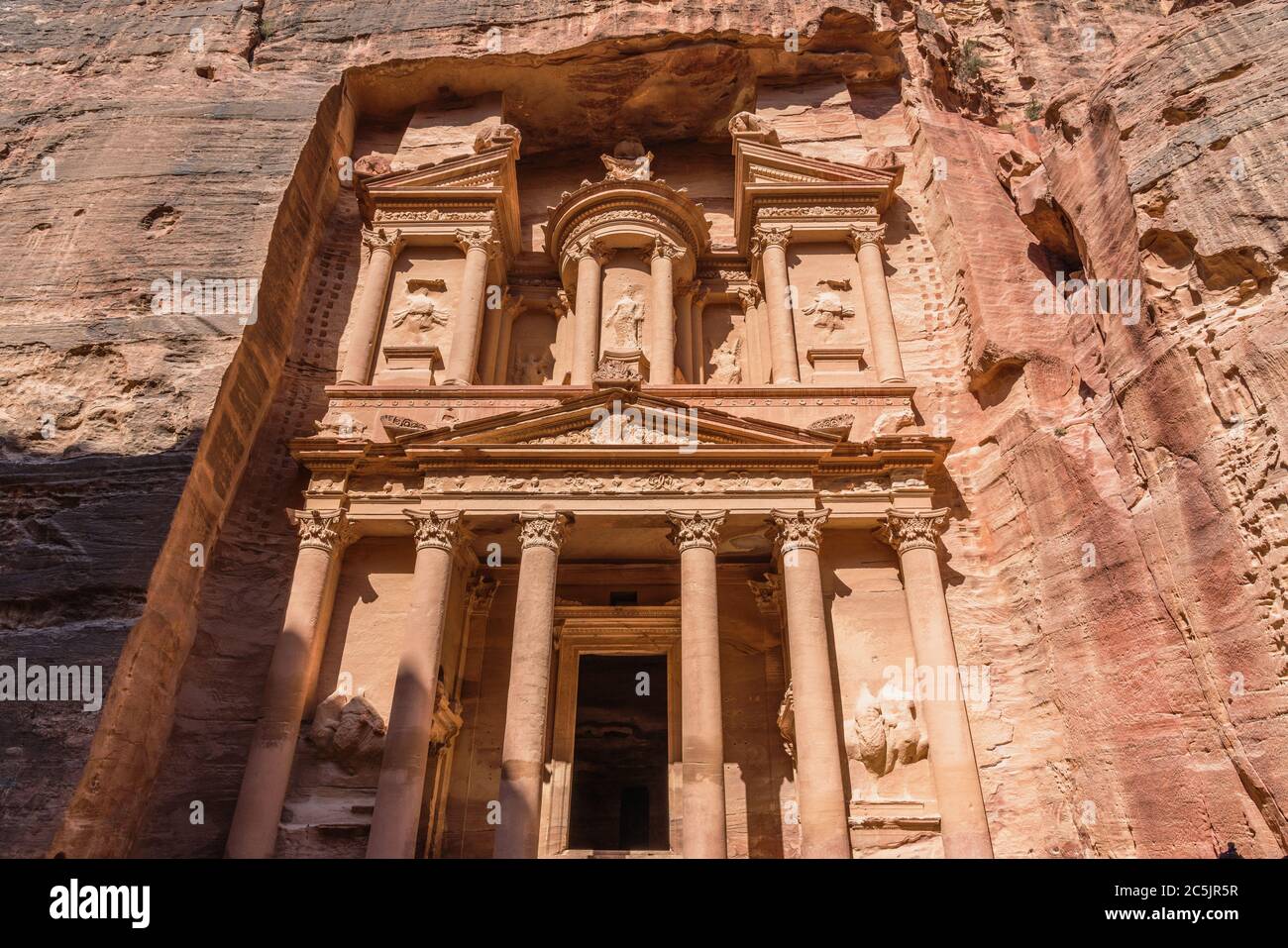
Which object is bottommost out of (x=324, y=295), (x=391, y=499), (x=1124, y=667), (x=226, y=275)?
(x=1124, y=667)

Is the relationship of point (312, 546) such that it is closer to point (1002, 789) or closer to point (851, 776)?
point (851, 776)

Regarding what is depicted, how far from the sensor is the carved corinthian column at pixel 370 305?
53.3ft

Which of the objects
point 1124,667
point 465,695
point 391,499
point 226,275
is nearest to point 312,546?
point 391,499

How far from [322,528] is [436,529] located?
6.06ft

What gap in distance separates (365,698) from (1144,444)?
1148 centimetres

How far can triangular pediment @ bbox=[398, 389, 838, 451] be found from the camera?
13.7 meters

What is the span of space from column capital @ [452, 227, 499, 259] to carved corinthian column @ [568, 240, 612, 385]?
161cm

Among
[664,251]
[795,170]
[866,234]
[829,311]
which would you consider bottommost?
[829,311]

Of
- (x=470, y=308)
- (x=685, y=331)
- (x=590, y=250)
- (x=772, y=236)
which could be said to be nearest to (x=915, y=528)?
(x=685, y=331)

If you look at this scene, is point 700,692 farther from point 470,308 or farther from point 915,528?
point 470,308

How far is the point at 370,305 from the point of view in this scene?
16984mm

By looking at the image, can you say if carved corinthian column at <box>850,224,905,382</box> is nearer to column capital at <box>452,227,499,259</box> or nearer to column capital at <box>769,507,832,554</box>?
column capital at <box>769,507,832,554</box>

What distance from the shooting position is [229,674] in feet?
43.8

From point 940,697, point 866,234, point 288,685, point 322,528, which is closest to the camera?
point 940,697
